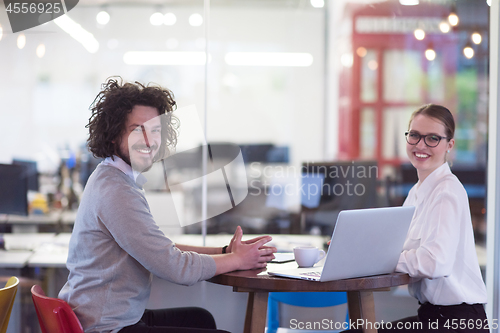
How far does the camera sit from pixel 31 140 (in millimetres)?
3055

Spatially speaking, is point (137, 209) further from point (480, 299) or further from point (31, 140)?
point (31, 140)

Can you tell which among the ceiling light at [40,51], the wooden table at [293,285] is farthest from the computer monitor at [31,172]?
the wooden table at [293,285]

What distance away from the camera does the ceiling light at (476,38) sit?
3.10 meters

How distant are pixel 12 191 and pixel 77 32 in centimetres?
104

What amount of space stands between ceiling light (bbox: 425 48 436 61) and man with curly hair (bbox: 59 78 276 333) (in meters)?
2.98

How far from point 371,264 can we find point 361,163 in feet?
4.78

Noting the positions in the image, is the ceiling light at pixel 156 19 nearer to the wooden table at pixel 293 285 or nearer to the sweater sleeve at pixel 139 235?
the sweater sleeve at pixel 139 235

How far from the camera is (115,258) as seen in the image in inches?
63.2

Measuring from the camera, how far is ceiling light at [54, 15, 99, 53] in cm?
298

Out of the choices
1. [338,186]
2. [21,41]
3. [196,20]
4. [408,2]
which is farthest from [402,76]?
[21,41]

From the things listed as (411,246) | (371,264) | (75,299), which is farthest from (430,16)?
(75,299)

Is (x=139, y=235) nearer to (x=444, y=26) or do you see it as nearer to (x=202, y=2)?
(x=202, y=2)

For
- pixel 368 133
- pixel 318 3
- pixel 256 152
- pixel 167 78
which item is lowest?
pixel 256 152

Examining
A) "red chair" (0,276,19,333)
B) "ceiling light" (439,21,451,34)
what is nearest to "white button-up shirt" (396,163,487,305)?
"red chair" (0,276,19,333)
